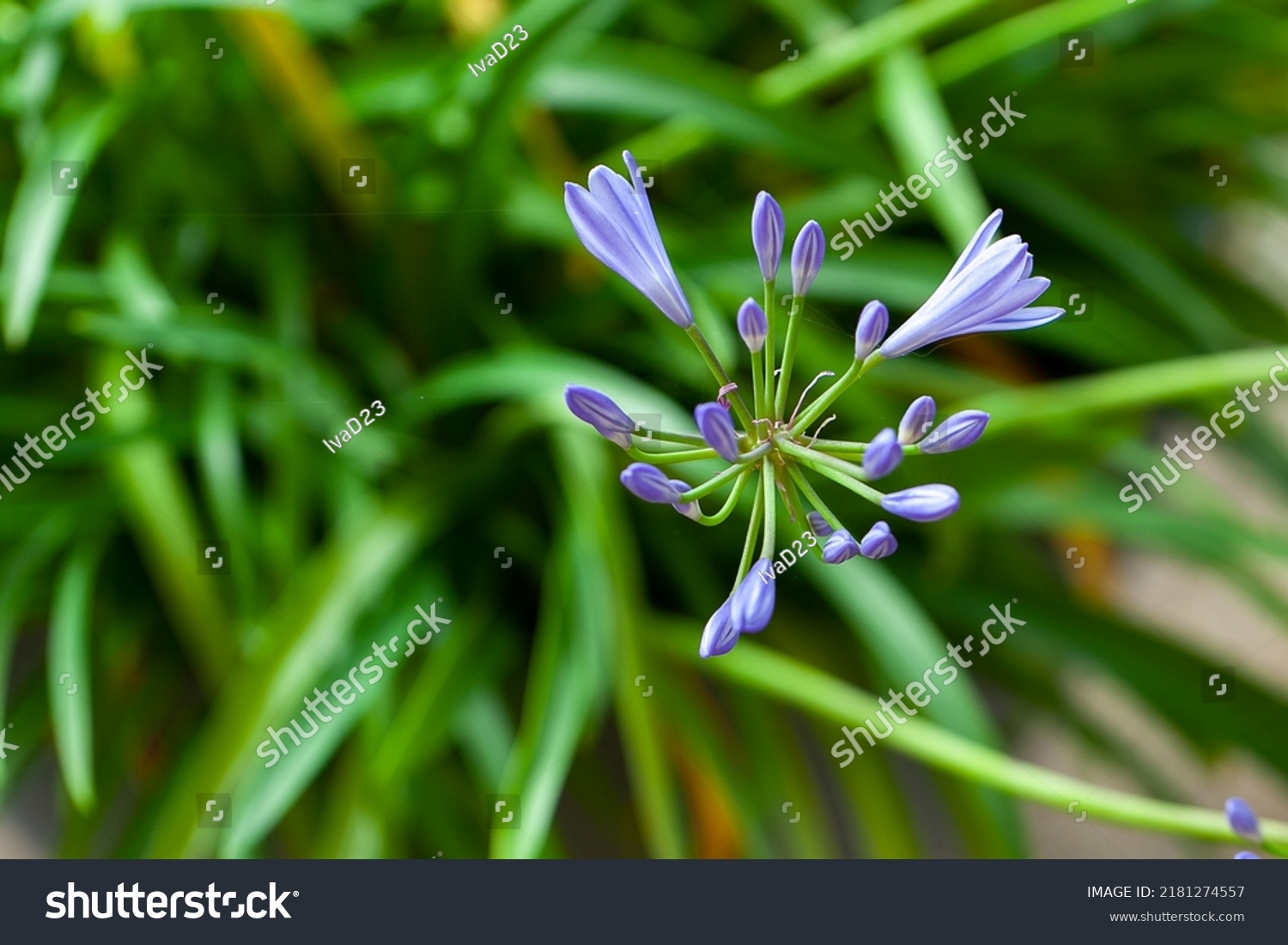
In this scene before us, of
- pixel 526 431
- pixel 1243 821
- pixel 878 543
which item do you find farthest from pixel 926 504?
pixel 526 431

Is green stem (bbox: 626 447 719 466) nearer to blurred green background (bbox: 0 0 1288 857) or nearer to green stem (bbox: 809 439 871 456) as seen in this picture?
green stem (bbox: 809 439 871 456)

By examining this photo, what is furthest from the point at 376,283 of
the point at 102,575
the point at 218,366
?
the point at 102,575

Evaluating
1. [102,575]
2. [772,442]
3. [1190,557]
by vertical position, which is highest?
[102,575]

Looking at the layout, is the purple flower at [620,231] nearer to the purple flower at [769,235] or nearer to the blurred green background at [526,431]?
the purple flower at [769,235]

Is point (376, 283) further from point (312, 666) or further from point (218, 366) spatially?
point (312, 666)

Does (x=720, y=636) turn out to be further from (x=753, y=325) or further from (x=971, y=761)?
(x=971, y=761)

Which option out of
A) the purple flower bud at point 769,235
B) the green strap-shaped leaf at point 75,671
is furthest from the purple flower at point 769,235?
the green strap-shaped leaf at point 75,671

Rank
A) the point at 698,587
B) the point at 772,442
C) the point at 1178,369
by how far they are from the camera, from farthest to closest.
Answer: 1. the point at 698,587
2. the point at 1178,369
3. the point at 772,442

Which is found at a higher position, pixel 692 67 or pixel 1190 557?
pixel 692 67
